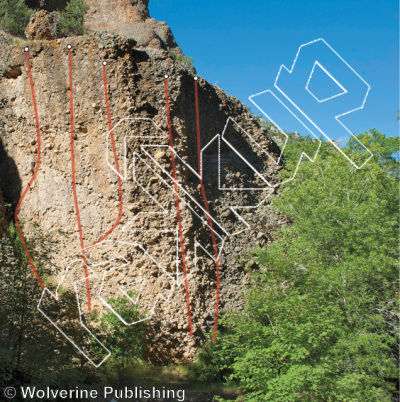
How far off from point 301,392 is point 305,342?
130 centimetres

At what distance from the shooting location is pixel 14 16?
2414 centimetres

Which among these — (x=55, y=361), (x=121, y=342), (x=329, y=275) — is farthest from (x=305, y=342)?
(x=55, y=361)

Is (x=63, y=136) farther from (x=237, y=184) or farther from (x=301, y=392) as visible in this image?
(x=301, y=392)

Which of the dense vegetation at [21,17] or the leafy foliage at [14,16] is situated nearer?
the dense vegetation at [21,17]

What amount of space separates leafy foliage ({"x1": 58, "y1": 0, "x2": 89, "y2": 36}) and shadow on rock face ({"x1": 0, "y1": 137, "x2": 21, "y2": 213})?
30.2ft

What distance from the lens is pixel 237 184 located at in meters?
17.6

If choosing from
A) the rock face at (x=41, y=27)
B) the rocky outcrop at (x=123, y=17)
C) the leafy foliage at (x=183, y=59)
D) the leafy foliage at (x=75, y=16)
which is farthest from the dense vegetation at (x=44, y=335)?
the rocky outcrop at (x=123, y=17)

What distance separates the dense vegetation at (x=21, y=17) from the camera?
23.2 m

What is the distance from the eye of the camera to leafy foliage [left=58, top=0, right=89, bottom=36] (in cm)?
2309

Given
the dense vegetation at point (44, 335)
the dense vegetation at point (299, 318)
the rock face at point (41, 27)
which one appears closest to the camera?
the dense vegetation at point (44, 335)

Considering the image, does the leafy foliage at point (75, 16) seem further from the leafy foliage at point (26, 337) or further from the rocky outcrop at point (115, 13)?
the leafy foliage at point (26, 337)

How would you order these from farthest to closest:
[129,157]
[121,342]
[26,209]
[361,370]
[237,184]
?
1. [237,184]
2. [26,209]
3. [129,157]
4. [121,342]
5. [361,370]

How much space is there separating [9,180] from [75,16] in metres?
14.5

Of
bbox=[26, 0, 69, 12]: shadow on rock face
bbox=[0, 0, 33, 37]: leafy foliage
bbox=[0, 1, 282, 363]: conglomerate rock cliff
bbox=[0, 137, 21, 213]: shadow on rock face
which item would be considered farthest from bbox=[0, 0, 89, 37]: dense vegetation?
bbox=[0, 137, 21, 213]: shadow on rock face
